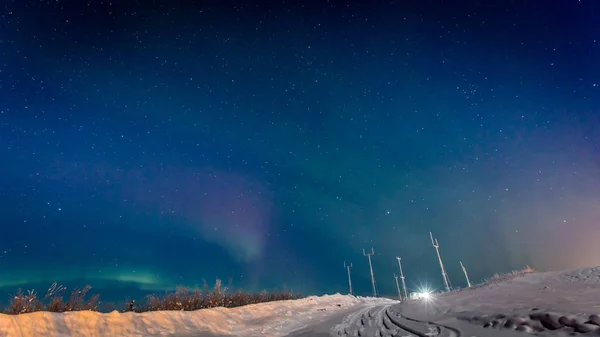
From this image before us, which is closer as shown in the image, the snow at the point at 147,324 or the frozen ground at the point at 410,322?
the frozen ground at the point at 410,322

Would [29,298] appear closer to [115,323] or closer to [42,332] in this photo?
[42,332]

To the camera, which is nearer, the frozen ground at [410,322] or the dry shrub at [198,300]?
the frozen ground at [410,322]

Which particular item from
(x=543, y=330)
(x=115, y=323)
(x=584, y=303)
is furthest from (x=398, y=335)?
(x=115, y=323)

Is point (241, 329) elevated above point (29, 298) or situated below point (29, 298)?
below

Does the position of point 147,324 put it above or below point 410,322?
above

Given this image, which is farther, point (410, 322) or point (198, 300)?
point (198, 300)

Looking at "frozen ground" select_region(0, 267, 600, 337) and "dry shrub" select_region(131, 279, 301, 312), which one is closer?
"frozen ground" select_region(0, 267, 600, 337)

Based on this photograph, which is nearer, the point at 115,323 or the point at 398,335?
the point at 398,335

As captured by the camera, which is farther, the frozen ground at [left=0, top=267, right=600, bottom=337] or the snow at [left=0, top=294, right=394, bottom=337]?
the snow at [left=0, top=294, right=394, bottom=337]

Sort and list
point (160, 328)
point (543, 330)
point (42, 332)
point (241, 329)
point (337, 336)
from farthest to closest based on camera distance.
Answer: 1. point (241, 329)
2. point (160, 328)
3. point (337, 336)
4. point (42, 332)
5. point (543, 330)

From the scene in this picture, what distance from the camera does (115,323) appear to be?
325 inches

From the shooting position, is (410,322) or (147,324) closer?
(410,322)

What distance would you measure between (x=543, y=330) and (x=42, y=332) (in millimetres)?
10629

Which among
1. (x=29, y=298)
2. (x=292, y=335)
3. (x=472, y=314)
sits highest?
(x=29, y=298)
